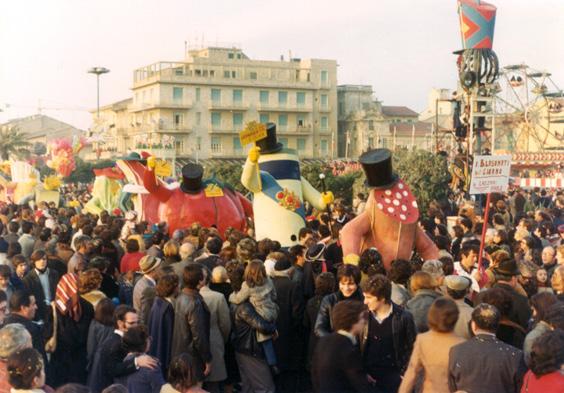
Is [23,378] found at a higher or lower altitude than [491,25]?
lower

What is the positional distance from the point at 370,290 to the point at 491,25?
2078 cm

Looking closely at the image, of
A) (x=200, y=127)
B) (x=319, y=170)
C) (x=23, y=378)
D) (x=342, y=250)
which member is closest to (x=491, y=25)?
(x=319, y=170)

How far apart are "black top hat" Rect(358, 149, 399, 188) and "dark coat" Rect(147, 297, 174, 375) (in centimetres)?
450

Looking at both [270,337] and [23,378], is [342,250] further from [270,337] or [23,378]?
[23,378]

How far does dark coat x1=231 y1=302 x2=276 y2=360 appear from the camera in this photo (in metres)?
7.02

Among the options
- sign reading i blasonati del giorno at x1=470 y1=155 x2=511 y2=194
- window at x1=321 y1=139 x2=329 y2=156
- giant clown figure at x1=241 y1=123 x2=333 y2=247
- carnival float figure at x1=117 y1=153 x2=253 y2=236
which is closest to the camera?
sign reading i blasonati del giorno at x1=470 y1=155 x2=511 y2=194

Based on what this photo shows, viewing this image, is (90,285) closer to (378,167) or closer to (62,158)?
(378,167)

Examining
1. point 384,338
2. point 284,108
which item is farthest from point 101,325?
point 284,108

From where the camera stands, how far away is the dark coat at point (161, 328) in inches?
266

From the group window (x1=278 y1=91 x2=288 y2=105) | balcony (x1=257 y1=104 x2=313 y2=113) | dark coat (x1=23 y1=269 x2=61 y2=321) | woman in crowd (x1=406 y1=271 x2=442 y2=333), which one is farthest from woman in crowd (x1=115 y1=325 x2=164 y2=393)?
window (x1=278 y1=91 x2=288 y2=105)

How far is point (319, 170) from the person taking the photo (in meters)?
30.3

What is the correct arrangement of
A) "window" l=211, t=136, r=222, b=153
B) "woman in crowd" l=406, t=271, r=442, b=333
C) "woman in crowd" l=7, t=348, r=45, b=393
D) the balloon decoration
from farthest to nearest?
1. "window" l=211, t=136, r=222, b=153
2. the balloon decoration
3. "woman in crowd" l=406, t=271, r=442, b=333
4. "woman in crowd" l=7, t=348, r=45, b=393

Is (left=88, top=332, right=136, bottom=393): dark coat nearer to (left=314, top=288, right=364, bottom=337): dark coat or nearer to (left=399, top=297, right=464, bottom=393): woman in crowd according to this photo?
(left=314, top=288, right=364, bottom=337): dark coat

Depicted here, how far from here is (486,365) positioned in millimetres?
4930
